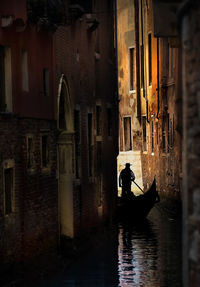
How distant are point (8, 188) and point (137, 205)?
33.2 ft

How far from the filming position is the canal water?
1577cm

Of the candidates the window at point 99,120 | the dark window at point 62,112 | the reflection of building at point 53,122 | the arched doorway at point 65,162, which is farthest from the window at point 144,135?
the dark window at point 62,112

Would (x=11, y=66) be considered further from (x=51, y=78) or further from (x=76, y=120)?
(x=76, y=120)

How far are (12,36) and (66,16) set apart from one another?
2607mm

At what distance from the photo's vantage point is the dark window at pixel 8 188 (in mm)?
16312

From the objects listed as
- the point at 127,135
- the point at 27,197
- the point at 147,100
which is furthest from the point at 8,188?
the point at 127,135

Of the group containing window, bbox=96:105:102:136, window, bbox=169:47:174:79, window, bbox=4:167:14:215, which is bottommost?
window, bbox=4:167:14:215

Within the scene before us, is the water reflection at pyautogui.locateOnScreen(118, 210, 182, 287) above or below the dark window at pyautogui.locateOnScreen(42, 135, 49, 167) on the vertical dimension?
below

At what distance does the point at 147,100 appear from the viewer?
3397cm

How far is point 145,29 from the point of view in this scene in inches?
1321

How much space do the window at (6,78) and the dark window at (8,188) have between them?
3.38 feet

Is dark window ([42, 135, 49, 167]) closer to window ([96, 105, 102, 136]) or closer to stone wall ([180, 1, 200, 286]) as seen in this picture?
window ([96, 105, 102, 136])

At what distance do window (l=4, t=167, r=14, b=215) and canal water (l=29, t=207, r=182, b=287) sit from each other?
4.38 feet

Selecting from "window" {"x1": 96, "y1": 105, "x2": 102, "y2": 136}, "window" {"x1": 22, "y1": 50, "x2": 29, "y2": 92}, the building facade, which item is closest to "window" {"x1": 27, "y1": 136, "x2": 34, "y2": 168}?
"window" {"x1": 22, "y1": 50, "x2": 29, "y2": 92}
